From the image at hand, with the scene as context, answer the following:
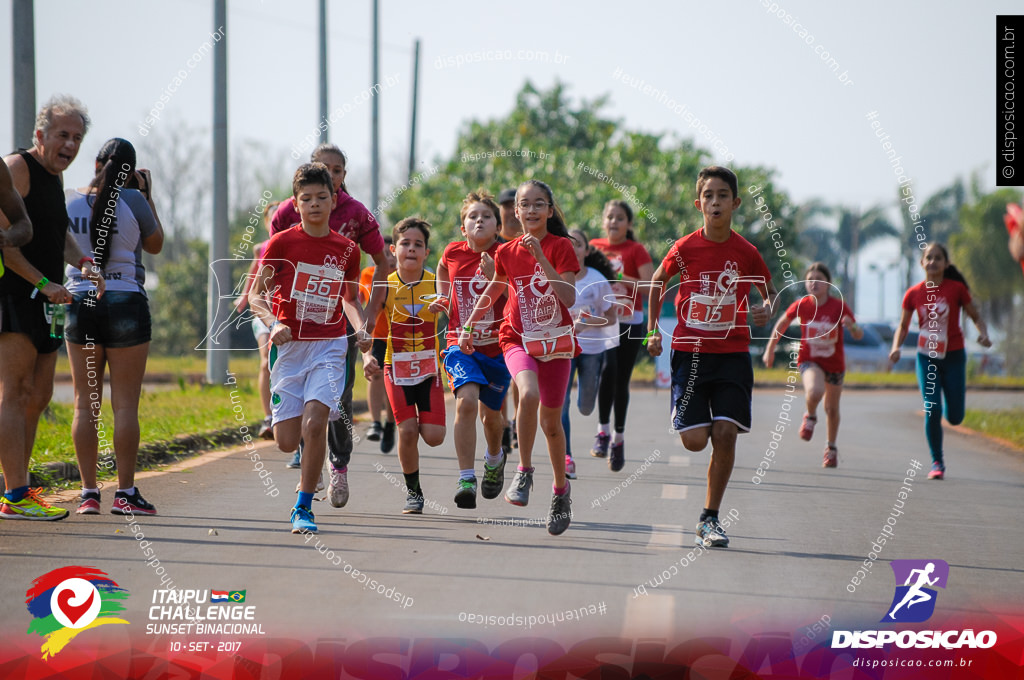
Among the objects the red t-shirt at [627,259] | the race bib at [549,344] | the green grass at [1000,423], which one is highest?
the red t-shirt at [627,259]

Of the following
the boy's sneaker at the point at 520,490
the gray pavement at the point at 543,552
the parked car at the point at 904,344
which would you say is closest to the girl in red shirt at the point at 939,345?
the gray pavement at the point at 543,552

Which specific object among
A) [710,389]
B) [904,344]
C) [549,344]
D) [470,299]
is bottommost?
[904,344]

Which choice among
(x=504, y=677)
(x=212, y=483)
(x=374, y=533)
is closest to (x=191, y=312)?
(x=212, y=483)

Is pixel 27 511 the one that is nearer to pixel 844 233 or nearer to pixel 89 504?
pixel 89 504

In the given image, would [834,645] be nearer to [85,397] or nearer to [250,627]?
[250,627]

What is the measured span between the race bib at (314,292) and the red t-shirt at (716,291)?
1.90 meters

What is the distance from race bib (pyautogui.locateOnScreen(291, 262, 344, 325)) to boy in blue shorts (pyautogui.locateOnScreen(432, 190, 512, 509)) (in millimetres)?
1096

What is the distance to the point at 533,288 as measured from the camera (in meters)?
6.91

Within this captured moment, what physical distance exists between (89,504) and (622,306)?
5137mm

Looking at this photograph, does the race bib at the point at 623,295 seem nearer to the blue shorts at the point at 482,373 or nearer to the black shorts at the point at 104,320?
the blue shorts at the point at 482,373

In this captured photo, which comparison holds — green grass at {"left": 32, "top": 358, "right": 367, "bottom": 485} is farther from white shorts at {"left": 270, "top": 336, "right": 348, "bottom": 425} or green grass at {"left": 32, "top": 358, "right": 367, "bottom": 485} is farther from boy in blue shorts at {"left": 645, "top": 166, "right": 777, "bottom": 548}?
boy in blue shorts at {"left": 645, "top": 166, "right": 777, "bottom": 548}

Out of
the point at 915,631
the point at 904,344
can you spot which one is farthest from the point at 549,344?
the point at 904,344

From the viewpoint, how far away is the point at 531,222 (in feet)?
22.7

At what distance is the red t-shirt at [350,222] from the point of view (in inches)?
300
